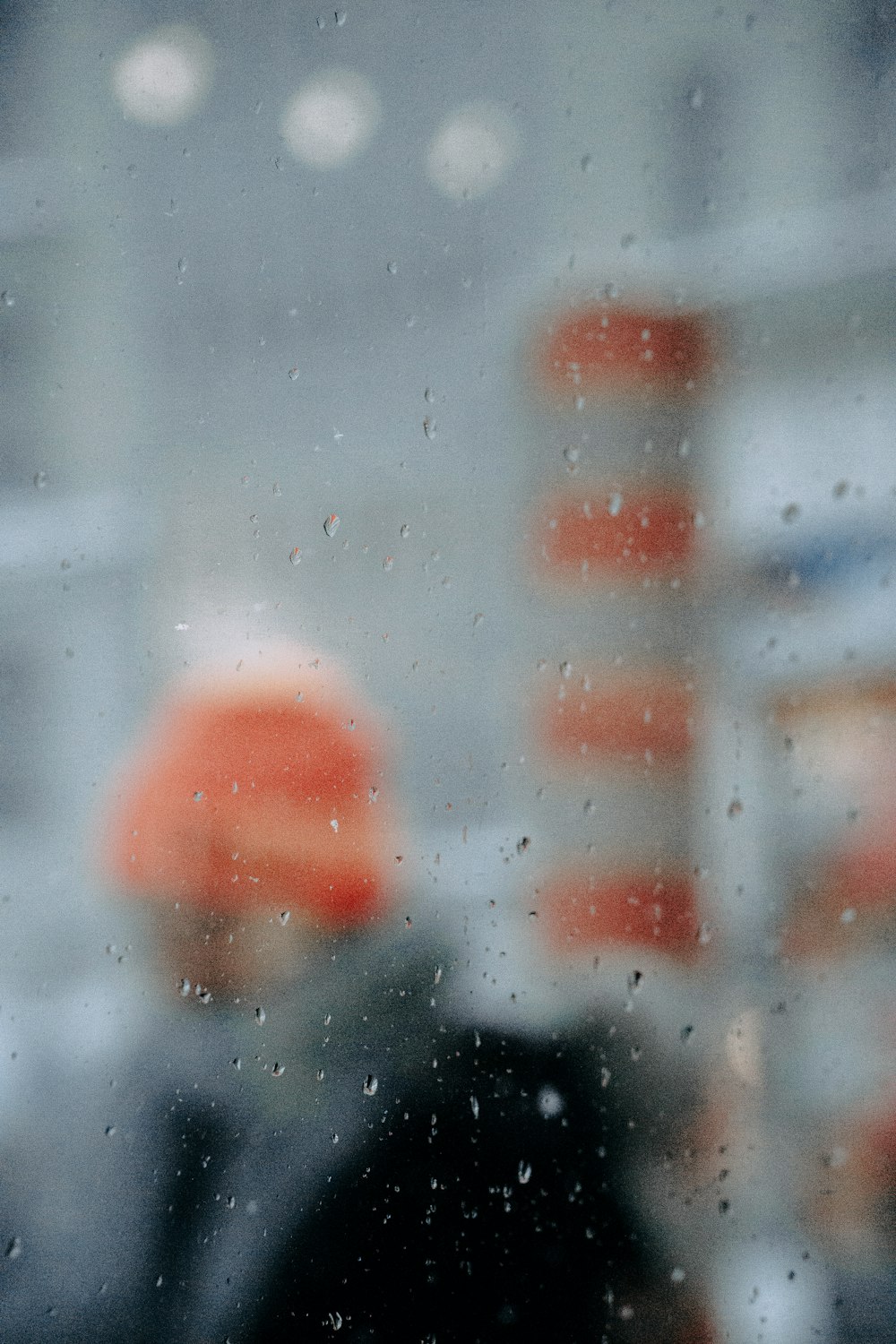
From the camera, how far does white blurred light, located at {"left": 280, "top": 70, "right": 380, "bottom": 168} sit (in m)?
0.80

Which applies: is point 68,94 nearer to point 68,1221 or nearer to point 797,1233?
point 68,1221

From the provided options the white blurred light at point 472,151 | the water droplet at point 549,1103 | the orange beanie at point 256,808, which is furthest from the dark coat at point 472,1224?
the white blurred light at point 472,151

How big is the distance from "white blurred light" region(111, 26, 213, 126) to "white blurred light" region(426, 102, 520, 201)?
209 mm

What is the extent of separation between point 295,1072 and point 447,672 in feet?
1.11

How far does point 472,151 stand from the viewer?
0.78m

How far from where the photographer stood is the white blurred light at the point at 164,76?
2.69 ft

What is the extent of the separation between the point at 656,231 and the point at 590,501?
0.65 feet

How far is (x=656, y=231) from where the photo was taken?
28.0 inches

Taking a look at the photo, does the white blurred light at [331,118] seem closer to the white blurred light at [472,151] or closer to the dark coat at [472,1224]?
the white blurred light at [472,151]

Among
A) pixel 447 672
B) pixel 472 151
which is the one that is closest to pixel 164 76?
pixel 472 151

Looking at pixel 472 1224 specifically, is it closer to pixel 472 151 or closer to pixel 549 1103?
pixel 549 1103

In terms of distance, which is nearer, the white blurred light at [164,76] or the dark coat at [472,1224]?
the dark coat at [472,1224]

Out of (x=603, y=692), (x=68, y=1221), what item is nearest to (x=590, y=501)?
(x=603, y=692)

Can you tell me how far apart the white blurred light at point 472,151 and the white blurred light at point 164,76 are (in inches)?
8.2
